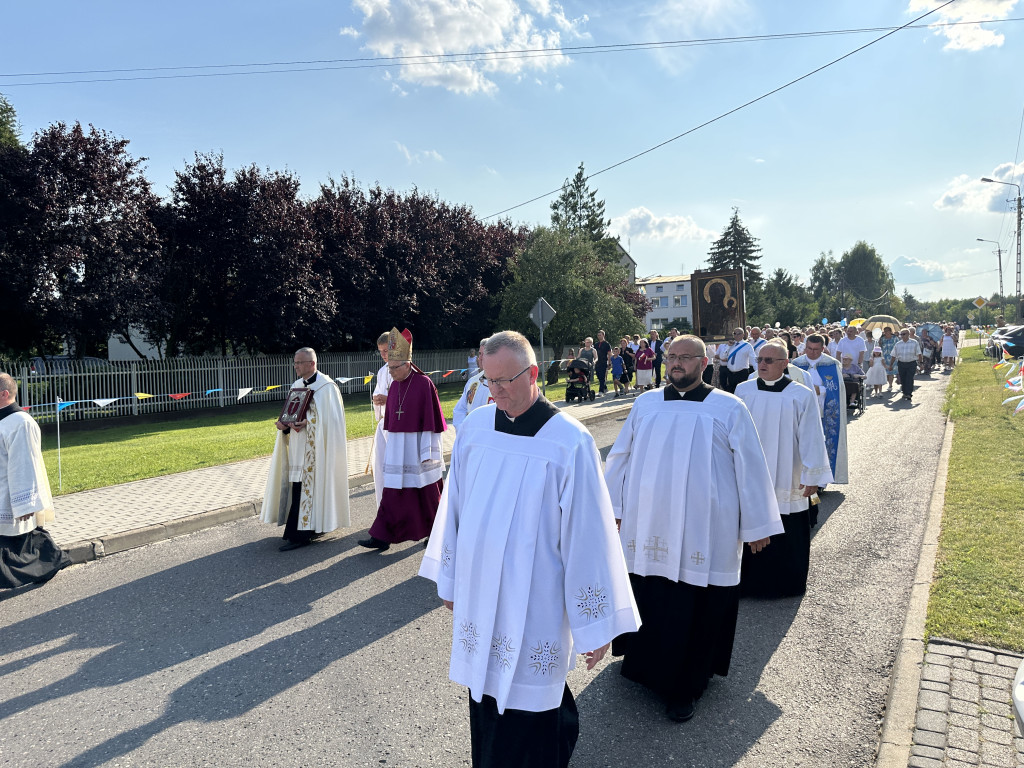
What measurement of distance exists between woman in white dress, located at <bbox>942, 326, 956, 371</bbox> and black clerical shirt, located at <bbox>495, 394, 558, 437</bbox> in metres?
33.6

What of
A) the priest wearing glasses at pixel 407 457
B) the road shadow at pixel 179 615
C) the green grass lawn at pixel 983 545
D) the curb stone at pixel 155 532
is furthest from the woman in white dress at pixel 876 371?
the road shadow at pixel 179 615

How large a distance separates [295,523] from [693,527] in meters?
4.55

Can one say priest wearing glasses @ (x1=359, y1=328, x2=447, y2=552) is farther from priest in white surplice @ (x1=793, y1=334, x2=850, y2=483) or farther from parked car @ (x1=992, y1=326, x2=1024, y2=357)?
parked car @ (x1=992, y1=326, x2=1024, y2=357)

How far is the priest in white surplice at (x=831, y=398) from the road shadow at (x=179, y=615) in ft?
16.7

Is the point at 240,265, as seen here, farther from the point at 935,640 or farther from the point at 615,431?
the point at 935,640

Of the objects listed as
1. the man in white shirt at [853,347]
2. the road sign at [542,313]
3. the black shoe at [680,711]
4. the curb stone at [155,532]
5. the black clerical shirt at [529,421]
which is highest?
the road sign at [542,313]

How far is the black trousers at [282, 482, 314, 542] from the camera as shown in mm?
6996

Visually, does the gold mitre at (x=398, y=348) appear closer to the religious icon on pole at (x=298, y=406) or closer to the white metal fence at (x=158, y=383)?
the religious icon on pole at (x=298, y=406)

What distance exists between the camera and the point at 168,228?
2112 centimetres

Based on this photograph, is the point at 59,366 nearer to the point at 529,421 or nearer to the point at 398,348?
the point at 398,348

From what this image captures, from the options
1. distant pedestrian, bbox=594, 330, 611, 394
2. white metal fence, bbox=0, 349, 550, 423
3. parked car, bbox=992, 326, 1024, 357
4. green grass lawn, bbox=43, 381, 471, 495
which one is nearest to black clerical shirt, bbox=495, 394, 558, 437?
green grass lawn, bbox=43, 381, 471, 495

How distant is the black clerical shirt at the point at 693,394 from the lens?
3.93 m

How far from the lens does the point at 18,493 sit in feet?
18.2

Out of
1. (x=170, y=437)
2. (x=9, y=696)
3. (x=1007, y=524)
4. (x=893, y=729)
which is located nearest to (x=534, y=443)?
(x=893, y=729)
